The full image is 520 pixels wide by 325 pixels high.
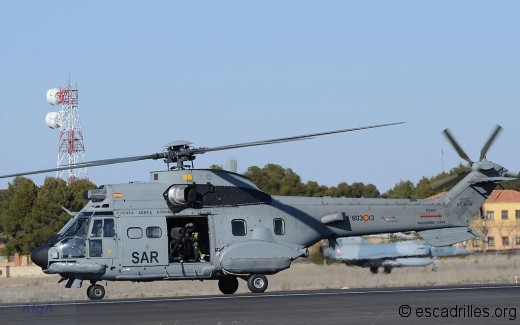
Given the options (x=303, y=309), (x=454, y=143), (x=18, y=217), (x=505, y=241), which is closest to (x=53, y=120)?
(x=18, y=217)

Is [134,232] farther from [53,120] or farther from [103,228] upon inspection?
[53,120]

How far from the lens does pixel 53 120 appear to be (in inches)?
4163

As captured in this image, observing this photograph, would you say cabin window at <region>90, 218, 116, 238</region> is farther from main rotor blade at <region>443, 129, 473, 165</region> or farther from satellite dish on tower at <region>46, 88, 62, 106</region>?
satellite dish on tower at <region>46, 88, 62, 106</region>

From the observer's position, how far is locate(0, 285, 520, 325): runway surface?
71.5 ft

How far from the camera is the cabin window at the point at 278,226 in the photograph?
33562mm

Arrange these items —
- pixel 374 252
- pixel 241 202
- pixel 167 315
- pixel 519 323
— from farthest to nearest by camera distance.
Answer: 1. pixel 374 252
2. pixel 241 202
3. pixel 167 315
4. pixel 519 323

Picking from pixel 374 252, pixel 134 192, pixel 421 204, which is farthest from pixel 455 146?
pixel 374 252

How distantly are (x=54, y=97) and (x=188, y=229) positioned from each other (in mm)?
74814

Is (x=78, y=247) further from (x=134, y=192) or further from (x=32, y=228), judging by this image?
(x=32, y=228)

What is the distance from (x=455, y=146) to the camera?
3688 centimetres

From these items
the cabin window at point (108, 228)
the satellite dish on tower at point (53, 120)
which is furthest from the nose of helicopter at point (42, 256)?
the satellite dish on tower at point (53, 120)

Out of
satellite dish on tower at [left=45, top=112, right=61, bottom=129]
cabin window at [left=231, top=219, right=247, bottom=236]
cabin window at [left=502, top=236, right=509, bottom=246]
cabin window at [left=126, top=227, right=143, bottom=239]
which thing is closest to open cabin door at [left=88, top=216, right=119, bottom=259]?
cabin window at [left=126, top=227, right=143, bottom=239]

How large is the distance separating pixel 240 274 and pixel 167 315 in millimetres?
9180

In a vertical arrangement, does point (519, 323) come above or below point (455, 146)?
below
